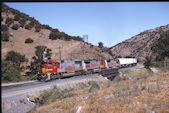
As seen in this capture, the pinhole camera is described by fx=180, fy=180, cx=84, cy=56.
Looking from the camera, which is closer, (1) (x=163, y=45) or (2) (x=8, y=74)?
(2) (x=8, y=74)

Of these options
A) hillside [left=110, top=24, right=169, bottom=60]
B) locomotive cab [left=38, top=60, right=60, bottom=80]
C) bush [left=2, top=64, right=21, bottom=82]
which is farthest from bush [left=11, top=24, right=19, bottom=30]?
hillside [left=110, top=24, right=169, bottom=60]

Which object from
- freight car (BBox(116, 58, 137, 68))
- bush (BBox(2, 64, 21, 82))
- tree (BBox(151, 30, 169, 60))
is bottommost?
bush (BBox(2, 64, 21, 82))

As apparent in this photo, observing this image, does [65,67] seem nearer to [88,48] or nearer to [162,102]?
[162,102]

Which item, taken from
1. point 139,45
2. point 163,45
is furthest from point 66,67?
point 139,45

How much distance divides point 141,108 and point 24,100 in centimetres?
1085

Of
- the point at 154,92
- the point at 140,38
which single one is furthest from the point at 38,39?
the point at 154,92

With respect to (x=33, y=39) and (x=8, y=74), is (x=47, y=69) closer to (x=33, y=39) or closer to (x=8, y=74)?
(x=8, y=74)

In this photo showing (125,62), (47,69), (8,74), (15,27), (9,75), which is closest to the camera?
(47,69)

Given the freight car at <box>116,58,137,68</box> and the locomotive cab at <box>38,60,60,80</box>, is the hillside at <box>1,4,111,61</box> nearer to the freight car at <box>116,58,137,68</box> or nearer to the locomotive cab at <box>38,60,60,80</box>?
the freight car at <box>116,58,137,68</box>

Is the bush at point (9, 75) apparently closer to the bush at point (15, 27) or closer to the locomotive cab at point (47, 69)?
the locomotive cab at point (47, 69)

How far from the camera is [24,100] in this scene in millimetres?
15922

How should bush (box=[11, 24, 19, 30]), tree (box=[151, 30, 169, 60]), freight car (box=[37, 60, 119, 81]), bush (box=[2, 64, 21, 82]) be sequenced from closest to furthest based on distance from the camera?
freight car (box=[37, 60, 119, 81]) → bush (box=[2, 64, 21, 82]) → tree (box=[151, 30, 169, 60]) → bush (box=[11, 24, 19, 30])

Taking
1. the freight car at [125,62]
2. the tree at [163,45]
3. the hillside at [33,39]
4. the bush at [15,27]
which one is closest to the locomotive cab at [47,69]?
the hillside at [33,39]

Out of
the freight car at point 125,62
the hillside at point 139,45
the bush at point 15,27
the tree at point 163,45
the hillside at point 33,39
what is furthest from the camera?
the hillside at point 139,45
